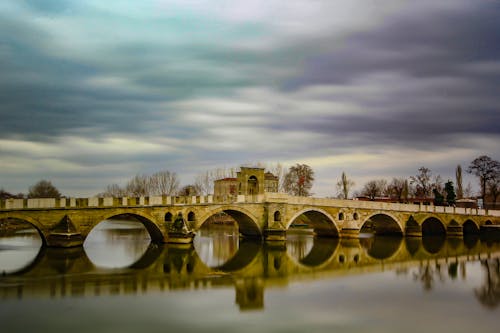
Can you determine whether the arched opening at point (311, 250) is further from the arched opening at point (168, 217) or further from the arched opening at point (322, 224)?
the arched opening at point (168, 217)

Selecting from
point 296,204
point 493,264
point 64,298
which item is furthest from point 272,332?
point 296,204

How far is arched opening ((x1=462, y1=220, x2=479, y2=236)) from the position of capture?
41.9 meters

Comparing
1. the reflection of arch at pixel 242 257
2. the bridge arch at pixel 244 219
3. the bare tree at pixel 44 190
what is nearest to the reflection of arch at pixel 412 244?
the reflection of arch at pixel 242 257

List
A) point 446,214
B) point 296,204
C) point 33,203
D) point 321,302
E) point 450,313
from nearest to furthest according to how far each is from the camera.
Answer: point 450,313
point 321,302
point 33,203
point 296,204
point 446,214

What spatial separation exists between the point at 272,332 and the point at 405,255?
1816cm

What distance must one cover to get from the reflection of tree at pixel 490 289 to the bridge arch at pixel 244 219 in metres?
13.7

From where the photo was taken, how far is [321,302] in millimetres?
14578

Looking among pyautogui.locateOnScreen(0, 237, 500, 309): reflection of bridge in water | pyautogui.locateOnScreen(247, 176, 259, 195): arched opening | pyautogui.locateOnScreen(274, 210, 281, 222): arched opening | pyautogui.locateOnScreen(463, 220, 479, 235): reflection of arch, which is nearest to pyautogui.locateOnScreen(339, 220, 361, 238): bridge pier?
pyautogui.locateOnScreen(0, 237, 500, 309): reflection of bridge in water

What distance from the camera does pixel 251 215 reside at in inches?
1233

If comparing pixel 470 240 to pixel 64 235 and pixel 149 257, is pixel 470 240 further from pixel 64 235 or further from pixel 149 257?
pixel 64 235

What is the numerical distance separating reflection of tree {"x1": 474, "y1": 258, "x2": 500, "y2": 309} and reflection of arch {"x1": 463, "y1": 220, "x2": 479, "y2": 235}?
19.4 meters

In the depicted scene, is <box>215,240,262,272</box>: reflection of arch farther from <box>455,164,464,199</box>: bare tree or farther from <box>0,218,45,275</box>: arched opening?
<box>455,164,464,199</box>: bare tree

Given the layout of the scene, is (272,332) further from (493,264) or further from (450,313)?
(493,264)

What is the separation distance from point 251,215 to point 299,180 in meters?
26.7
